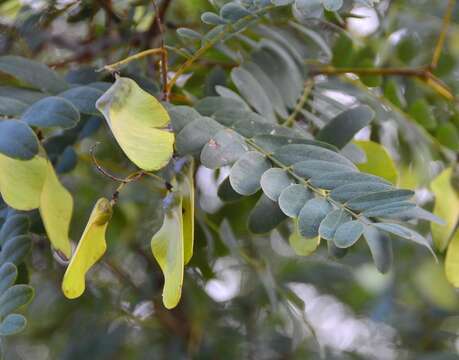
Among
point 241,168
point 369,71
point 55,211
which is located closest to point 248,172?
point 241,168

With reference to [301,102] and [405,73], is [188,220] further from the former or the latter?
[405,73]

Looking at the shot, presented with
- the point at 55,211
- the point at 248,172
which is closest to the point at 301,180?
the point at 248,172

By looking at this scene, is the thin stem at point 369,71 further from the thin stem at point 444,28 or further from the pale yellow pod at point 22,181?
the pale yellow pod at point 22,181

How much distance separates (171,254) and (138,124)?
0.07 m

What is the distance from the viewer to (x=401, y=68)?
766 millimetres

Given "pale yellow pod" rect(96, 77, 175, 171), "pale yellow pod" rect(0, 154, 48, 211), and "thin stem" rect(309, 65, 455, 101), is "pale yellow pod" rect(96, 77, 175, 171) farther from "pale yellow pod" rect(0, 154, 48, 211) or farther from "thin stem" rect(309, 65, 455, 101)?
"thin stem" rect(309, 65, 455, 101)

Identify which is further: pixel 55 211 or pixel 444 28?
pixel 444 28

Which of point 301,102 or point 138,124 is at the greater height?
point 138,124

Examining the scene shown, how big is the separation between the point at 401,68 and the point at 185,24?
228 mm

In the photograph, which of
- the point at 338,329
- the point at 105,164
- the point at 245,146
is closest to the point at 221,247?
the point at 105,164

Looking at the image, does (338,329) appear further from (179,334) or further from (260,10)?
(260,10)

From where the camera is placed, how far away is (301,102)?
0.61 m

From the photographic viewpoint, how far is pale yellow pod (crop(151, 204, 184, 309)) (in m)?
0.40

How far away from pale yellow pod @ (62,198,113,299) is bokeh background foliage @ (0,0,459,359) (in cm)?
3
